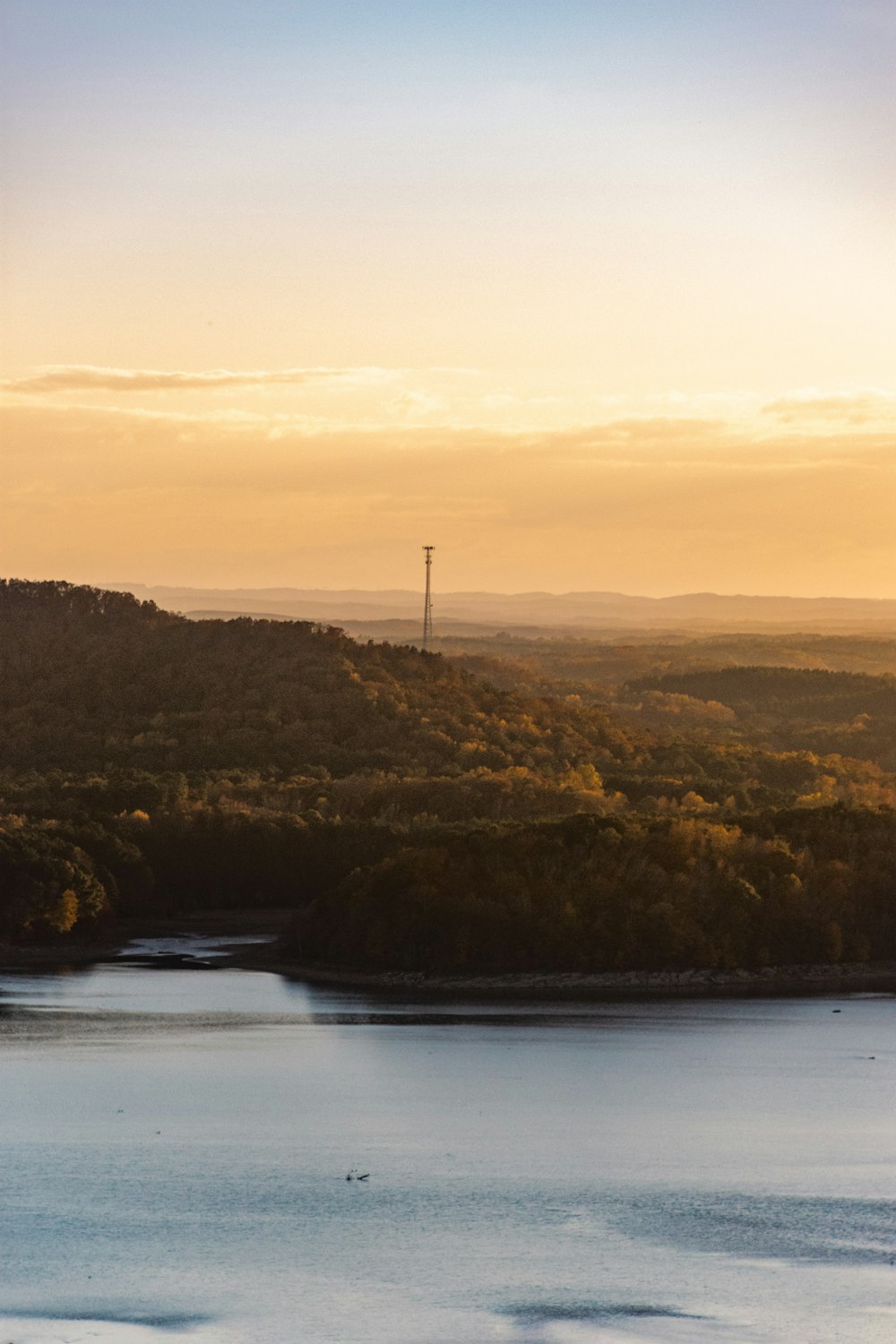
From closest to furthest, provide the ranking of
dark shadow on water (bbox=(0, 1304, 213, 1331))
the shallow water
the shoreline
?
dark shadow on water (bbox=(0, 1304, 213, 1331)), the shallow water, the shoreline

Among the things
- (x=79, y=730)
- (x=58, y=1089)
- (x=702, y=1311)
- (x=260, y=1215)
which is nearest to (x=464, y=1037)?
(x=58, y=1089)

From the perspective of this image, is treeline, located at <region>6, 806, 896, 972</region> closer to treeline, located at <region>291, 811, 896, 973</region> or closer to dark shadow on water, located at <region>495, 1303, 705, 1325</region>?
treeline, located at <region>291, 811, 896, 973</region>

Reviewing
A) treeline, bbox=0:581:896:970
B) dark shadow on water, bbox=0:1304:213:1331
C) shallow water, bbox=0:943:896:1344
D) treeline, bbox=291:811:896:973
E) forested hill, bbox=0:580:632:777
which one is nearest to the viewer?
dark shadow on water, bbox=0:1304:213:1331

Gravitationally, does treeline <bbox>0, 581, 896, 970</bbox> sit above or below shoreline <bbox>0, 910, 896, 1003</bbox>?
above

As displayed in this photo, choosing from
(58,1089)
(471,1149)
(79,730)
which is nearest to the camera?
(471,1149)

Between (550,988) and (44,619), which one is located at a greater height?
(44,619)

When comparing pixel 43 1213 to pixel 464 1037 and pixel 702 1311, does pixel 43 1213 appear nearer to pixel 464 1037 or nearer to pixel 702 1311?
pixel 702 1311

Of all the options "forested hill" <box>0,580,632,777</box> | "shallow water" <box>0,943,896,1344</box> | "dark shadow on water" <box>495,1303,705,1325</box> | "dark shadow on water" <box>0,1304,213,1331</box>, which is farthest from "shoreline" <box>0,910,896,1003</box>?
"dark shadow on water" <box>0,1304,213,1331</box>
